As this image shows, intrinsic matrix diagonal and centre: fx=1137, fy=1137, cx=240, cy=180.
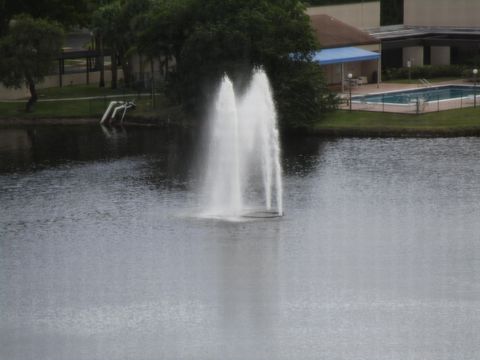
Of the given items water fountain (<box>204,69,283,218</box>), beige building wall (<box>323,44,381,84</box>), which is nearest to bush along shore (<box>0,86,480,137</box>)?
water fountain (<box>204,69,283,218</box>)

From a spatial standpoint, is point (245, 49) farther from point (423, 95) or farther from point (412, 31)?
point (412, 31)

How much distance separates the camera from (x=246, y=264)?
4238cm

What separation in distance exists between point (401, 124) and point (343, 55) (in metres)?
15.6

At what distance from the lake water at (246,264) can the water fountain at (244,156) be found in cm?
112

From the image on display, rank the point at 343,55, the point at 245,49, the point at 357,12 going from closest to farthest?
the point at 245,49
the point at 343,55
the point at 357,12

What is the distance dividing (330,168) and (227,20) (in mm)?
18129

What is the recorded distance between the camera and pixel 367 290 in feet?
129

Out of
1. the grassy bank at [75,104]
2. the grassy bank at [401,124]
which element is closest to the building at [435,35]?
the grassy bank at [401,124]

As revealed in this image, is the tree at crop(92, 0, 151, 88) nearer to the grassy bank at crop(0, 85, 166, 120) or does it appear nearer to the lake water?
the grassy bank at crop(0, 85, 166, 120)

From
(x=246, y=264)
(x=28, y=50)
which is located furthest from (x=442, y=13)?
(x=246, y=264)

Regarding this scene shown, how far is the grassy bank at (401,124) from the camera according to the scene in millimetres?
68438

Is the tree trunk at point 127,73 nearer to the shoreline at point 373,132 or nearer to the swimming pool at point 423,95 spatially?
the shoreline at point 373,132

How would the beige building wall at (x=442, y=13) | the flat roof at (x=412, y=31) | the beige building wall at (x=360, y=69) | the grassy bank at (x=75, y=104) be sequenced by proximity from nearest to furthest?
the grassy bank at (x=75, y=104) → the beige building wall at (x=360, y=69) → the flat roof at (x=412, y=31) → the beige building wall at (x=442, y=13)

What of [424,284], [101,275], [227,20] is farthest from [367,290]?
[227,20]
